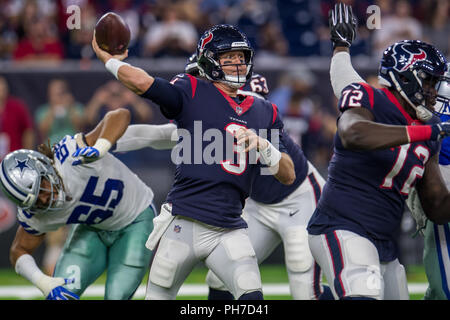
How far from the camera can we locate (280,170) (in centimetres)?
401

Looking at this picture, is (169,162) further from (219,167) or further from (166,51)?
(219,167)

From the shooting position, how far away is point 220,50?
402cm

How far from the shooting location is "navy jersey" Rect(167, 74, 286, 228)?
12.8 feet

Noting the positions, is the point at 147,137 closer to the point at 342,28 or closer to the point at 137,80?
the point at 137,80

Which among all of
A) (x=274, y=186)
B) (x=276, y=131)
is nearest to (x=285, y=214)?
(x=274, y=186)

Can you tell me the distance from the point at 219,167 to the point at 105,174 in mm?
1057

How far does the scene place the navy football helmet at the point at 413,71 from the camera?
12.1ft

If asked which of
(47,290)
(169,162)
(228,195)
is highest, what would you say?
(228,195)

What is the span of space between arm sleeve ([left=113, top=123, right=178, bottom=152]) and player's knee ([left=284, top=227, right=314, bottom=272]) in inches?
38.9

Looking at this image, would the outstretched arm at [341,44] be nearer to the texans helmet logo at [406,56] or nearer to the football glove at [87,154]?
the texans helmet logo at [406,56]

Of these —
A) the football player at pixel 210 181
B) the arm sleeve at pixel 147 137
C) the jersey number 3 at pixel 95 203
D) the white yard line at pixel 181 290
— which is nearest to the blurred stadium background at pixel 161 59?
the white yard line at pixel 181 290

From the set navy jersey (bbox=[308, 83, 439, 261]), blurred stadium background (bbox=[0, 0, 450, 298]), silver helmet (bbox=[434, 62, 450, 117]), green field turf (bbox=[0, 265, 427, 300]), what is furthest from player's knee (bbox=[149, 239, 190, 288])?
blurred stadium background (bbox=[0, 0, 450, 298])
